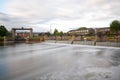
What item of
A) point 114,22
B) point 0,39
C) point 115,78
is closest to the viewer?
point 115,78

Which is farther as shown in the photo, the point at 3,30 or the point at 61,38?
the point at 3,30

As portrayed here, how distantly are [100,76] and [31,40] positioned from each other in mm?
51383

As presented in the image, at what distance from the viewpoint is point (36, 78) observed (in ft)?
22.2

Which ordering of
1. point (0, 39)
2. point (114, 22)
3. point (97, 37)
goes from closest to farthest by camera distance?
point (97, 37)
point (0, 39)
point (114, 22)

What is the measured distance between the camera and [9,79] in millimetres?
6797

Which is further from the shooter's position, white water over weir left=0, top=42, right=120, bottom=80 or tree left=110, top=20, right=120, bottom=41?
tree left=110, top=20, right=120, bottom=41

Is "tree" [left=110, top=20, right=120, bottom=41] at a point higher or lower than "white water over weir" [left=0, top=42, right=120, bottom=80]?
higher

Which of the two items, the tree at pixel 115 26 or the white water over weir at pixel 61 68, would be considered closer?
the white water over weir at pixel 61 68

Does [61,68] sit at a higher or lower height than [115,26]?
lower

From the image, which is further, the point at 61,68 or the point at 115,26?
the point at 115,26

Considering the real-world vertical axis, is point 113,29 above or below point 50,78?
above

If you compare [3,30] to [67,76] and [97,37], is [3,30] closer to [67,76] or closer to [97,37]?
[97,37]

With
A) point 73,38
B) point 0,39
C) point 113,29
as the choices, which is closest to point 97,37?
point 73,38

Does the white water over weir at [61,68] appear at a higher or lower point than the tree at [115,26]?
lower
